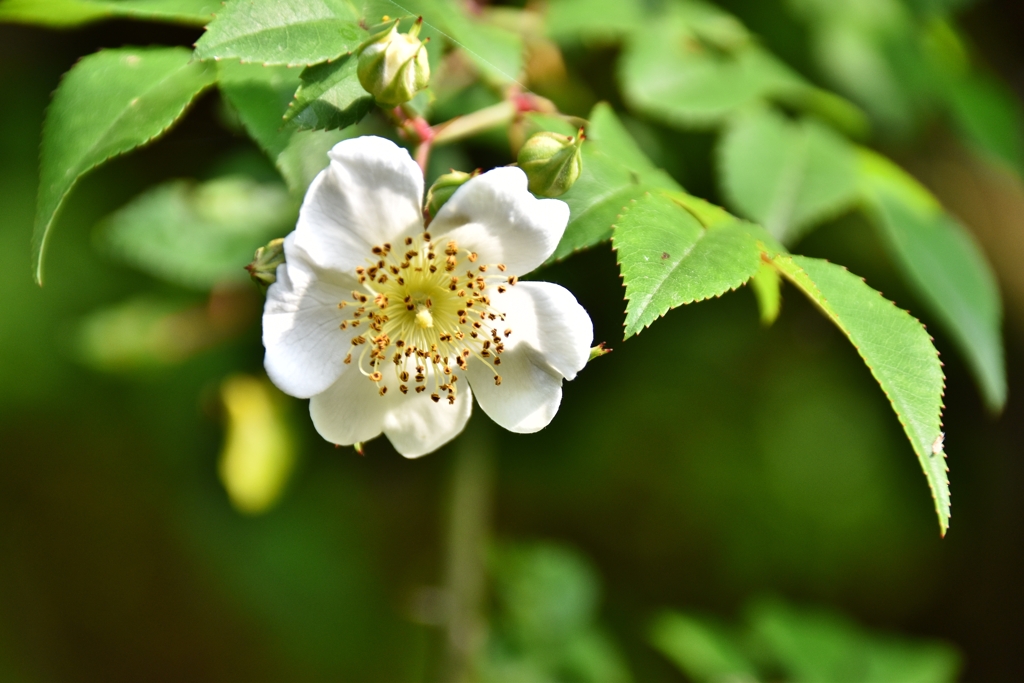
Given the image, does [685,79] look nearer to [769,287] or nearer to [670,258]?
[769,287]

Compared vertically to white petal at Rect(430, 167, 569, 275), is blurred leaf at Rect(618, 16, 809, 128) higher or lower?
lower

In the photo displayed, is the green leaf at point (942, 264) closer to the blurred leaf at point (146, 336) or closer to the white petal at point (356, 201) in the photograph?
the white petal at point (356, 201)

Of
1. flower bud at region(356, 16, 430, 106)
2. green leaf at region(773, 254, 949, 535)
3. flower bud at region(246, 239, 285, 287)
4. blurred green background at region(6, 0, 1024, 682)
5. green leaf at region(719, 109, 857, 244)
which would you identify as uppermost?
flower bud at region(356, 16, 430, 106)

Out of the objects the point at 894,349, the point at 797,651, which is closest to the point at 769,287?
the point at 894,349

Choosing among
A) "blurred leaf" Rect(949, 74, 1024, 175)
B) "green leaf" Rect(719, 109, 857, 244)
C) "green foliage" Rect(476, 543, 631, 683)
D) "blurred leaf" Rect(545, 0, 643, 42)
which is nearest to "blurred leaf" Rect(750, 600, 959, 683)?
"green foliage" Rect(476, 543, 631, 683)

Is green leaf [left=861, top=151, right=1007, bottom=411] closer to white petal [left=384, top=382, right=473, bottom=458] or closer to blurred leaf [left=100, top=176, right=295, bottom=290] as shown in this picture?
white petal [left=384, top=382, right=473, bottom=458]

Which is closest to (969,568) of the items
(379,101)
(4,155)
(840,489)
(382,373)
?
(840,489)

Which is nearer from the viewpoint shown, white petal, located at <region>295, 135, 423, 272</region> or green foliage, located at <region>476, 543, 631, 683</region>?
white petal, located at <region>295, 135, 423, 272</region>

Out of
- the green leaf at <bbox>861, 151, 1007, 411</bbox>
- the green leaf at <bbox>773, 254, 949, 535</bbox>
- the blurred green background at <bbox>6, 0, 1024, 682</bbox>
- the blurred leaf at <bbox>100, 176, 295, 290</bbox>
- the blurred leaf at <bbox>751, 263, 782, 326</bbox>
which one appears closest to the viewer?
the green leaf at <bbox>773, 254, 949, 535</bbox>
